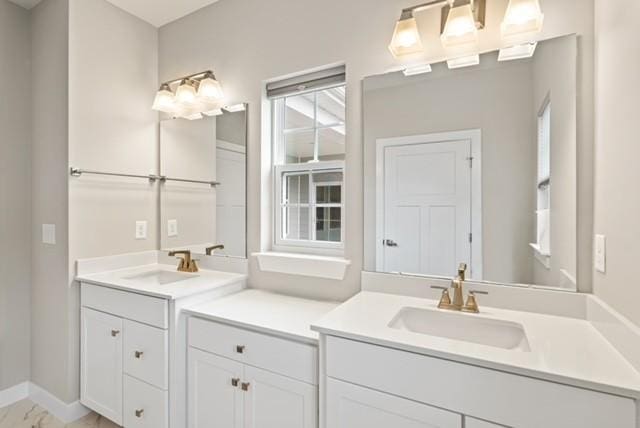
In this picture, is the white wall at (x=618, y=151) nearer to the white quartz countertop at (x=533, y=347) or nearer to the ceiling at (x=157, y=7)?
the white quartz countertop at (x=533, y=347)

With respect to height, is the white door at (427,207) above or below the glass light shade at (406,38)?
below

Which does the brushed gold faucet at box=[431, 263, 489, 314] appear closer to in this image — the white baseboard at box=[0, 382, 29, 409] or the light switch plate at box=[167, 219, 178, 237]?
the light switch plate at box=[167, 219, 178, 237]

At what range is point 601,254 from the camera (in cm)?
114

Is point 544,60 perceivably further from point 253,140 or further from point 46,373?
point 46,373

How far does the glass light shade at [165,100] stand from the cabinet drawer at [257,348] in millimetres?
1440

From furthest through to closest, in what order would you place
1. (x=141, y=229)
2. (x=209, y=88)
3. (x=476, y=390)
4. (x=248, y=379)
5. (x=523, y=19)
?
(x=141, y=229), (x=209, y=88), (x=248, y=379), (x=523, y=19), (x=476, y=390)

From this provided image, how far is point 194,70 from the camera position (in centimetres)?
223

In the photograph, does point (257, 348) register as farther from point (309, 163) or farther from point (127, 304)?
point (309, 163)

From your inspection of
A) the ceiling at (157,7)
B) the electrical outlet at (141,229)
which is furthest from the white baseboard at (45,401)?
the ceiling at (157,7)

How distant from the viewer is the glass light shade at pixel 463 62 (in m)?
1.40

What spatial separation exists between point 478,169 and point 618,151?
0.46 m

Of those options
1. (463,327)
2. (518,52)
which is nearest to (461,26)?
(518,52)

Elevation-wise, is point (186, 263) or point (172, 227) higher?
point (172, 227)

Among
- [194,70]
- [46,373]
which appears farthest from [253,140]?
[46,373]
